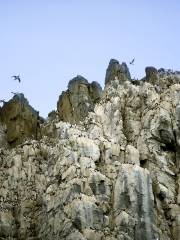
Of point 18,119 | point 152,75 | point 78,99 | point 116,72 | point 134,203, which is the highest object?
point 116,72

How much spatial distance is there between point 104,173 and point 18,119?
2945 cm

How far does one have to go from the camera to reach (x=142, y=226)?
80.9 meters

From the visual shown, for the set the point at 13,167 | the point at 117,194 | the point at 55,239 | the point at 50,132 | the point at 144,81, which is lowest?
the point at 55,239

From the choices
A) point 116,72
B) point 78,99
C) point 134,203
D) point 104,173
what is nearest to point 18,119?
point 78,99

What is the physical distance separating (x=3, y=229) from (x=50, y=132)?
25027mm

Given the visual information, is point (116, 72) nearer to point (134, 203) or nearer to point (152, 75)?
point (152, 75)

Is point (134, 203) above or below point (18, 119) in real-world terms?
below

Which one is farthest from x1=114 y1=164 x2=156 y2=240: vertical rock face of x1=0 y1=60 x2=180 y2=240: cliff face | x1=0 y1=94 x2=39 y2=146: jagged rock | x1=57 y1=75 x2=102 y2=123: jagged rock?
x1=0 y1=94 x2=39 y2=146: jagged rock

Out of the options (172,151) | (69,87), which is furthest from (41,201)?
(69,87)

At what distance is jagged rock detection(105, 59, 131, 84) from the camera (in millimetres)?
113481

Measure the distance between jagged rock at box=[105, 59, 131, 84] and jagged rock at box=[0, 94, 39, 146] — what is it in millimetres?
18295

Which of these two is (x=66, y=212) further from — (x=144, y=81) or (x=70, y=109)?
(x=144, y=81)

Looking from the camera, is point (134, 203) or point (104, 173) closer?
point (134, 203)

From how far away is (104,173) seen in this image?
289 ft
